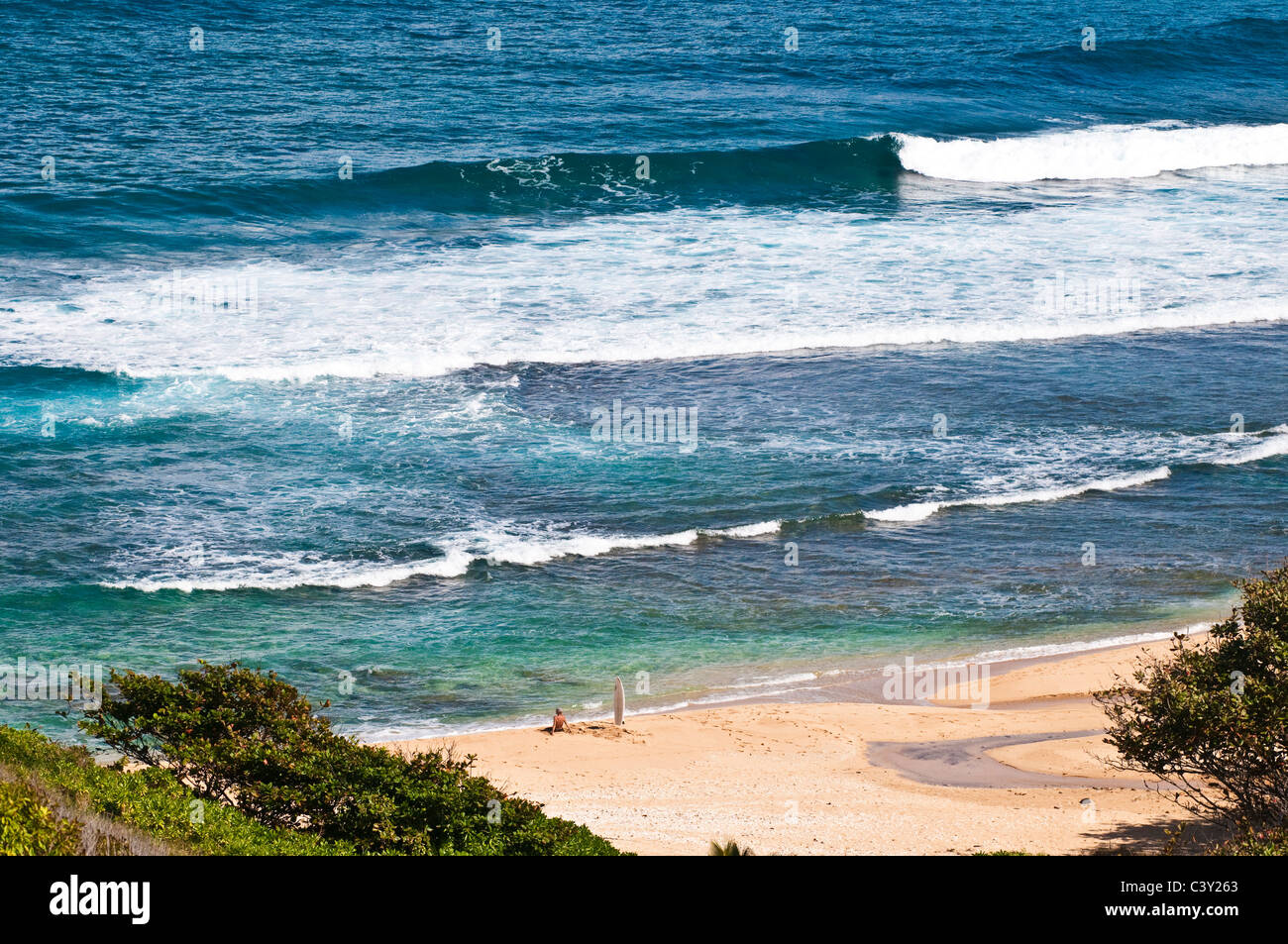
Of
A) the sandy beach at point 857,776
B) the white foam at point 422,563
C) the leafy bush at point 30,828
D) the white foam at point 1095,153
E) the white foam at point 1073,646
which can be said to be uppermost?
the white foam at point 1095,153

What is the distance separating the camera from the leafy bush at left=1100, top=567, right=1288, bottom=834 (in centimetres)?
1231

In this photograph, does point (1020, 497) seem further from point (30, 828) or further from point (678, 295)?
point (30, 828)

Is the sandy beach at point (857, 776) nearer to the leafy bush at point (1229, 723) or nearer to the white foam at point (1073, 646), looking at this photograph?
the white foam at point (1073, 646)

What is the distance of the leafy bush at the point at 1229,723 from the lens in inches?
485

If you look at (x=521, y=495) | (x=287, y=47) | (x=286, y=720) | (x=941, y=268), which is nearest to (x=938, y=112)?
(x=941, y=268)

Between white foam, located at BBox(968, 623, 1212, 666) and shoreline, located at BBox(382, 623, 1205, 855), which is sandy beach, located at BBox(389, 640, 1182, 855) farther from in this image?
white foam, located at BBox(968, 623, 1212, 666)

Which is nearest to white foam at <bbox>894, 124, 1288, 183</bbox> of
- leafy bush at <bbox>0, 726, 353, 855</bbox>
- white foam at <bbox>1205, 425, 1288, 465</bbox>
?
white foam at <bbox>1205, 425, 1288, 465</bbox>

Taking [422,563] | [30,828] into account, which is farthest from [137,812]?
[422,563]

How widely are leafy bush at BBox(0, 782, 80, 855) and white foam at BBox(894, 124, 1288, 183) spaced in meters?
41.2

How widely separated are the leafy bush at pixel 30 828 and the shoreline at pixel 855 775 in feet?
18.2

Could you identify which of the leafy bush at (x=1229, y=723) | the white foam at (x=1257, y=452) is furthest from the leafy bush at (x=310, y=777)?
the white foam at (x=1257, y=452)

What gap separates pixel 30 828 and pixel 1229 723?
33.1ft

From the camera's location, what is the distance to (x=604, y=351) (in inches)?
1197
